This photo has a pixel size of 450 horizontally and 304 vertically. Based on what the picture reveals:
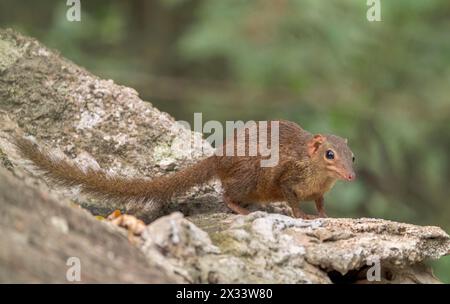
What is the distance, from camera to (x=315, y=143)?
20.7 ft

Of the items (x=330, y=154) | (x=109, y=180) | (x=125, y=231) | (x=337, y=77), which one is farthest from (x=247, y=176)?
(x=337, y=77)

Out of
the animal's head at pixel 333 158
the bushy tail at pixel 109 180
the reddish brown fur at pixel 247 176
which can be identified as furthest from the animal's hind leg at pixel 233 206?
the animal's head at pixel 333 158

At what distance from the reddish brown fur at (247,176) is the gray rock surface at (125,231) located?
0.10 m

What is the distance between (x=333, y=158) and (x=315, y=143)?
19 cm

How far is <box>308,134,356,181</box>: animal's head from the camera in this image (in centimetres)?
614

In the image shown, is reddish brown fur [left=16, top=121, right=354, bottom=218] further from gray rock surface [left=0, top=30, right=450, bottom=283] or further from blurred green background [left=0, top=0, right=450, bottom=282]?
blurred green background [left=0, top=0, right=450, bottom=282]

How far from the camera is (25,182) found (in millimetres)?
4074

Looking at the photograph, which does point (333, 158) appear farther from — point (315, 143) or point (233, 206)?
point (233, 206)

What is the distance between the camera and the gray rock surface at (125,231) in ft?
12.1

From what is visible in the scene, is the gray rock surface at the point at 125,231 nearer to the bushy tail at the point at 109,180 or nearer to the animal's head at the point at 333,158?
the bushy tail at the point at 109,180

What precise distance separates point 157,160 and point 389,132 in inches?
171

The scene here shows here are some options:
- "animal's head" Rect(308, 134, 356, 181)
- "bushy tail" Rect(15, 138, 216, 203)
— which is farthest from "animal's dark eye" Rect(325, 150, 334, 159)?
"bushy tail" Rect(15, 138, 216, 203)

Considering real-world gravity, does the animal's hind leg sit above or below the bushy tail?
below
